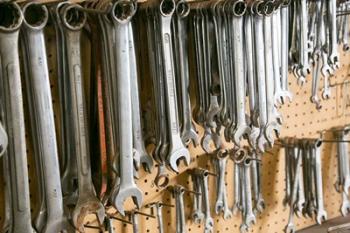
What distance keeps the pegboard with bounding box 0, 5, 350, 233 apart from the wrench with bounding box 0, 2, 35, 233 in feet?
0.91

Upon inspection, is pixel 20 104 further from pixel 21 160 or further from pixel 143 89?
pixel 143 89

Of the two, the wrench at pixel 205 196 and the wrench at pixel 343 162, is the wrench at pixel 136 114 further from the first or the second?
the wrench at pixel 343 162

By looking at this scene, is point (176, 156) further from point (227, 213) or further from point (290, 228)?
point (290, 228)

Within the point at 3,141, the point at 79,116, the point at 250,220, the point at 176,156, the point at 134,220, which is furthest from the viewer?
the point at 250,220

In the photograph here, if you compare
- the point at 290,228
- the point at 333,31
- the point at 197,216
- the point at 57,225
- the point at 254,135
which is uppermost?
Answer: the point at 333,31

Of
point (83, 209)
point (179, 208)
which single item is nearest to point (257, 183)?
point (179, 208)

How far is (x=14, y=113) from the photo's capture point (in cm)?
100

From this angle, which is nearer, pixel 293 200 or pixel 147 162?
pixel 147 162

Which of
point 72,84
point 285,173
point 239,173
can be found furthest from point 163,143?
point 285,173

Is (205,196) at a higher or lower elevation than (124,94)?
lower

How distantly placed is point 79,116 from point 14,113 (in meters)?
0.14

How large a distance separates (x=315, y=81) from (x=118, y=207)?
2.51 ft

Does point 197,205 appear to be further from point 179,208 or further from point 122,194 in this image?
point 122,194

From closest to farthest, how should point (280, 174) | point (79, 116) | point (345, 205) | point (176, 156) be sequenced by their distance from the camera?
point (79, 116) < point (176, 156) < point (280, 174) < point (345, 205)
